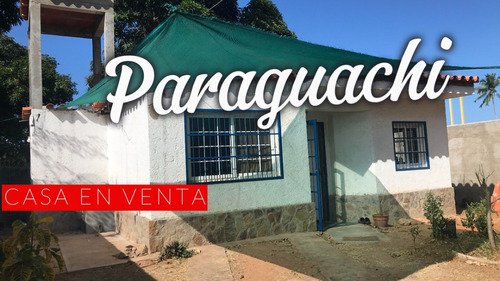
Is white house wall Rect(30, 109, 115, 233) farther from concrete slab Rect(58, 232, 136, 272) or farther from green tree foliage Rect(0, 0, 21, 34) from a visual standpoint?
green tree foliage Rect(0, 0, 21, 34)

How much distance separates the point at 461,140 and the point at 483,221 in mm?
6377

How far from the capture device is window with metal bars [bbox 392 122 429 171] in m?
9.28

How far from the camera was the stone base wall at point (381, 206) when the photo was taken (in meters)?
8.69

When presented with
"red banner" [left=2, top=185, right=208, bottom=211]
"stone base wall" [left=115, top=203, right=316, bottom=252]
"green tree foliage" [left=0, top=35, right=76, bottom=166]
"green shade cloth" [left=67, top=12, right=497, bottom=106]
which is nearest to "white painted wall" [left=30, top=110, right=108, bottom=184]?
"red banner" [left=2, top=185, right=208, bottom=211]

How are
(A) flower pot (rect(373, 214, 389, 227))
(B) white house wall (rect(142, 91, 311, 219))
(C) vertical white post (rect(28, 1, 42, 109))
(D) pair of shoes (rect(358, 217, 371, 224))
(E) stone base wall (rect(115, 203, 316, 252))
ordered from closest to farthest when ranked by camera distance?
(E) stone base wall (rect(115, 203, 316, 252)) → (B) white house wall (rect(142, 91, 311, 219)) → (A) flower pot (rect(373, 214, 389, 227)) → (D) pair of shoes (rect(358, 217, 371, 224)) → (C) vertical white post (rect(28, 1, 42, 109))

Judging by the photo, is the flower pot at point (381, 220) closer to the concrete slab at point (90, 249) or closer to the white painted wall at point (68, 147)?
the concrete slab at point (90, 249)

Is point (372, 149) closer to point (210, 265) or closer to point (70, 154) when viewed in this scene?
point (210, 265)

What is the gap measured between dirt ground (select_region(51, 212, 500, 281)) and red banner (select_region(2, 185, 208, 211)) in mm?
963

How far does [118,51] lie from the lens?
1800 cm

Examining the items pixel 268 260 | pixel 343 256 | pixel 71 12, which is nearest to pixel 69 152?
pixel 71 12

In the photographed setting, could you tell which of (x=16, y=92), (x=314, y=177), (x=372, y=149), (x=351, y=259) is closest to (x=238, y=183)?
(x=314, y=177)

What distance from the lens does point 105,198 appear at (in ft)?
30.4

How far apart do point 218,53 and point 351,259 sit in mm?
4154

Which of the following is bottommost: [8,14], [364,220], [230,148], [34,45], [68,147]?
[364,220]
